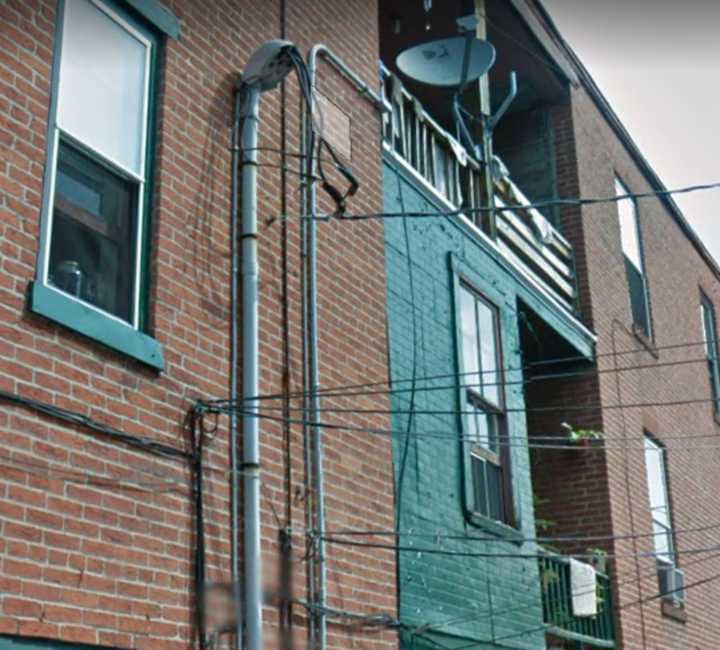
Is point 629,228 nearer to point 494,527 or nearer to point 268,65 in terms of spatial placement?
point 494,527

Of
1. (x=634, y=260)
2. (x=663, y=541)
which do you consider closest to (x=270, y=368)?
(x=663, y=541)

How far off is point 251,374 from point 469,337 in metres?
4.05

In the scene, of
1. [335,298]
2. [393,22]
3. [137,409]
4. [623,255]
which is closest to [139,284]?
[137,409]

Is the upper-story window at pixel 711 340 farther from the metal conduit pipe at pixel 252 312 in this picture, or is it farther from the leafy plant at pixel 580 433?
the metal conduit pipe at pixel 252 312

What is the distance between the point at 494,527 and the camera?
1061 centimetres

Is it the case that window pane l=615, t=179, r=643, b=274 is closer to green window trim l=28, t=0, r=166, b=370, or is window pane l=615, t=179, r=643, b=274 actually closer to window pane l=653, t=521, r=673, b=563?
window pane l=653, t=521, r=673, b=563

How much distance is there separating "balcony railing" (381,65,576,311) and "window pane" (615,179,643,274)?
6.94 ft

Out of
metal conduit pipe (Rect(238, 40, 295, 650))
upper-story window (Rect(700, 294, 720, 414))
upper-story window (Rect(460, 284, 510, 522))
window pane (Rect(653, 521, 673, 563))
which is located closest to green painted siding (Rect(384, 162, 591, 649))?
upper-story window (Rect(460, 284, 510, 522))

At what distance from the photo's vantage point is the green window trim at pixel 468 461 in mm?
10227

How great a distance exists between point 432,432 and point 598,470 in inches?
171

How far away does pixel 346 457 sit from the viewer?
333 inches

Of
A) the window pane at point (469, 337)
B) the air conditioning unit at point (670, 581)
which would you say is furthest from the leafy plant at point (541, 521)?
the window pane at point (469, 337)

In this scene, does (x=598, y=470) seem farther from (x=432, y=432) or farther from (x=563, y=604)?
(x=432, y=432)

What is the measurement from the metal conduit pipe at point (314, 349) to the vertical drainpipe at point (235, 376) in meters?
0.56
